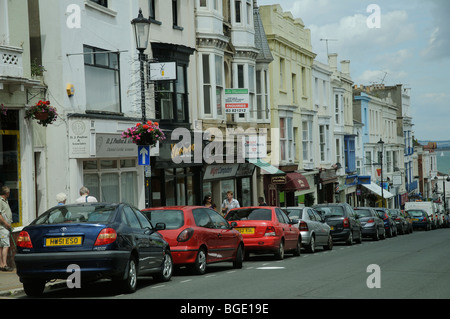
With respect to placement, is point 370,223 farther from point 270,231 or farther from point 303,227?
point 270,231

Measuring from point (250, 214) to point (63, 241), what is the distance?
952 cm

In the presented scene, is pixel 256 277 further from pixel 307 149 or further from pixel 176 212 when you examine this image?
pixel 307 149

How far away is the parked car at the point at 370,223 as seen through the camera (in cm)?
3322

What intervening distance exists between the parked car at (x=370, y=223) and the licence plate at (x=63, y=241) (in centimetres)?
2173

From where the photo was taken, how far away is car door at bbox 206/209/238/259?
17562 millimetres

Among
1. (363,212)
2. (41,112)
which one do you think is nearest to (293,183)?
(363,212)

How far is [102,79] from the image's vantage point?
23266mm

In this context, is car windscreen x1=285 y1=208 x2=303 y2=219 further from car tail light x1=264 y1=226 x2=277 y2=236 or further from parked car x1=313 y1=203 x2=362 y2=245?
parked car x1=313 y1=203 x2=362 y2=245

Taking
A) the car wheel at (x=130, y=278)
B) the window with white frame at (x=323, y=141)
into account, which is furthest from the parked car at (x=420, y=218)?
the car wheel at (x=130, y=278)

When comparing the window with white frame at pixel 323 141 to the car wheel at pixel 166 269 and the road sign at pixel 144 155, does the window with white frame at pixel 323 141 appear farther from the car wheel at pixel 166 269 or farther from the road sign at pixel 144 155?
the car wheel at pixel 166 269

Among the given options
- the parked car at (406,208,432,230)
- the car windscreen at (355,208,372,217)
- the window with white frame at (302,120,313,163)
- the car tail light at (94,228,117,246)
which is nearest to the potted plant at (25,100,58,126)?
the car tail light at (94,228,117,246)

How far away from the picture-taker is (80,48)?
71.3ft

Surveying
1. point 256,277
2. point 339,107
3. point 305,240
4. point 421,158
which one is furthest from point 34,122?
point 421,158

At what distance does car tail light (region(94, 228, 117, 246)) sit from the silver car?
11339mm
